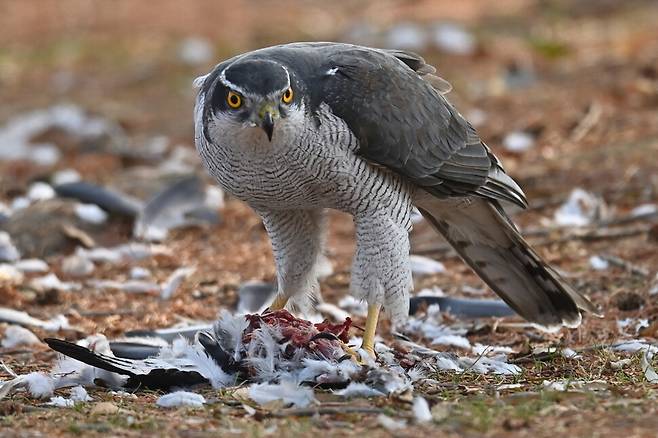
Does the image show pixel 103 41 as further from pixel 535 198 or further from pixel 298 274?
pixel 298 274

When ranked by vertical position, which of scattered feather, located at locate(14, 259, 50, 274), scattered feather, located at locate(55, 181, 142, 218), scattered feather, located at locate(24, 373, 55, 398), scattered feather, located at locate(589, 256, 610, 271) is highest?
scattered feather, located at locate(589, 256, 610, 271)

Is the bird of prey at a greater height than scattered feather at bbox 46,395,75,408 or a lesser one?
greater

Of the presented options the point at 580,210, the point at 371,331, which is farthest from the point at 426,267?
the point at 371,331

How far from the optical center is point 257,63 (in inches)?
187

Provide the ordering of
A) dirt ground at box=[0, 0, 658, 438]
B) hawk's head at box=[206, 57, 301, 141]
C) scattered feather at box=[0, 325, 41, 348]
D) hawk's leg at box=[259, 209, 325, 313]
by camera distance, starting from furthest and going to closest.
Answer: scattered feather at box=[0, 325, 41, 348]
hawk's leg at box=[259, 209, 325, 313]
hawk's head at box=[206, 57, 301, 141]
dirt ground at box=[0, 0, 658, 438]

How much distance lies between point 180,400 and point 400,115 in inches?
→ 68.5

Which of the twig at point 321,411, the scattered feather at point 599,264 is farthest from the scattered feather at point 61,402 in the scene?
the scattered feather at point 599,264

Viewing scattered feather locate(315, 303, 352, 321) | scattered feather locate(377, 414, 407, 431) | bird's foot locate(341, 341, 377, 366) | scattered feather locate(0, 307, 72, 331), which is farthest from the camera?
scattered feather locate(315, 303, 352, 321)

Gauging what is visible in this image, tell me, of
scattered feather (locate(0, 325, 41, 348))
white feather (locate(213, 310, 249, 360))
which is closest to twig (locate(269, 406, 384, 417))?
white feather (locate(213, 310, 249, 360))

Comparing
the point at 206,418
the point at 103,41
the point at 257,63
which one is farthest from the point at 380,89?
the point at 103,41

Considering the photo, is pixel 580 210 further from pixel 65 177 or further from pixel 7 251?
pixel 65 177

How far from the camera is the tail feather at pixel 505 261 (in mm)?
5840

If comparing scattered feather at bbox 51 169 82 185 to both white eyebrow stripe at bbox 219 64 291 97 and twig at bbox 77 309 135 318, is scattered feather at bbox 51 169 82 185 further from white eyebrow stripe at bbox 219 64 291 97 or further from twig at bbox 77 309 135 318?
white eyebrow stripe at bbox 219 64 291 97

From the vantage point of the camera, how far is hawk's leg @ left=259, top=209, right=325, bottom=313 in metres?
5.61
